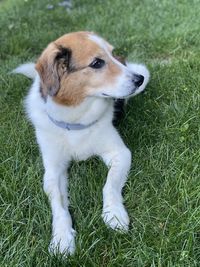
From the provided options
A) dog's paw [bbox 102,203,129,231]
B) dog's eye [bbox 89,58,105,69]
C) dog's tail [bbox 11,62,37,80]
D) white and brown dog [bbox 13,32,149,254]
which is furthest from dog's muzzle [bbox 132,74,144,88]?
dog's tail [bbox 11,62,37,80]

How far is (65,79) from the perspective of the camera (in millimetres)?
3338

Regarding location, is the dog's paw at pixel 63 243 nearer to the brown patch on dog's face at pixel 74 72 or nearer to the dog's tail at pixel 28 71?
the brown patch on dog's face at pixel 74 72

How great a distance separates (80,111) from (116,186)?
1.98 feet

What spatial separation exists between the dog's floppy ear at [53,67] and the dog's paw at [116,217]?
2.89 feet

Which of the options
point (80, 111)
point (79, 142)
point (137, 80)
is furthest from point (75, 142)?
point (137, 80)

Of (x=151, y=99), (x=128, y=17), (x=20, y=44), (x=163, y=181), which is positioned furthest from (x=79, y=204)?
(x=128, y=17)

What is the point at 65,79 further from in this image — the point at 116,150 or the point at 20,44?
the point at 20,44

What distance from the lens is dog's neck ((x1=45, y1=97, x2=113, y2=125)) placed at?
339 cm

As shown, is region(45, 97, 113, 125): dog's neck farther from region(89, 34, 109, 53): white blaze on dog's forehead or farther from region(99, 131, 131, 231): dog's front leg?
A: region(89, 34, 109, 53): white blaze on dog's forehead

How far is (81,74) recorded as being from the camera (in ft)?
10.9

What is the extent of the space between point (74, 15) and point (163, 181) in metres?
4.28

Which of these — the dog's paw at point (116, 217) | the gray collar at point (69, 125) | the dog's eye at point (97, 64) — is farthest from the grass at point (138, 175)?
the dog's eye at point (97, 64)

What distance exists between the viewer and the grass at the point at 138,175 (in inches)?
103

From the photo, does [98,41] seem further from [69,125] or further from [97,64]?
[69,125]
